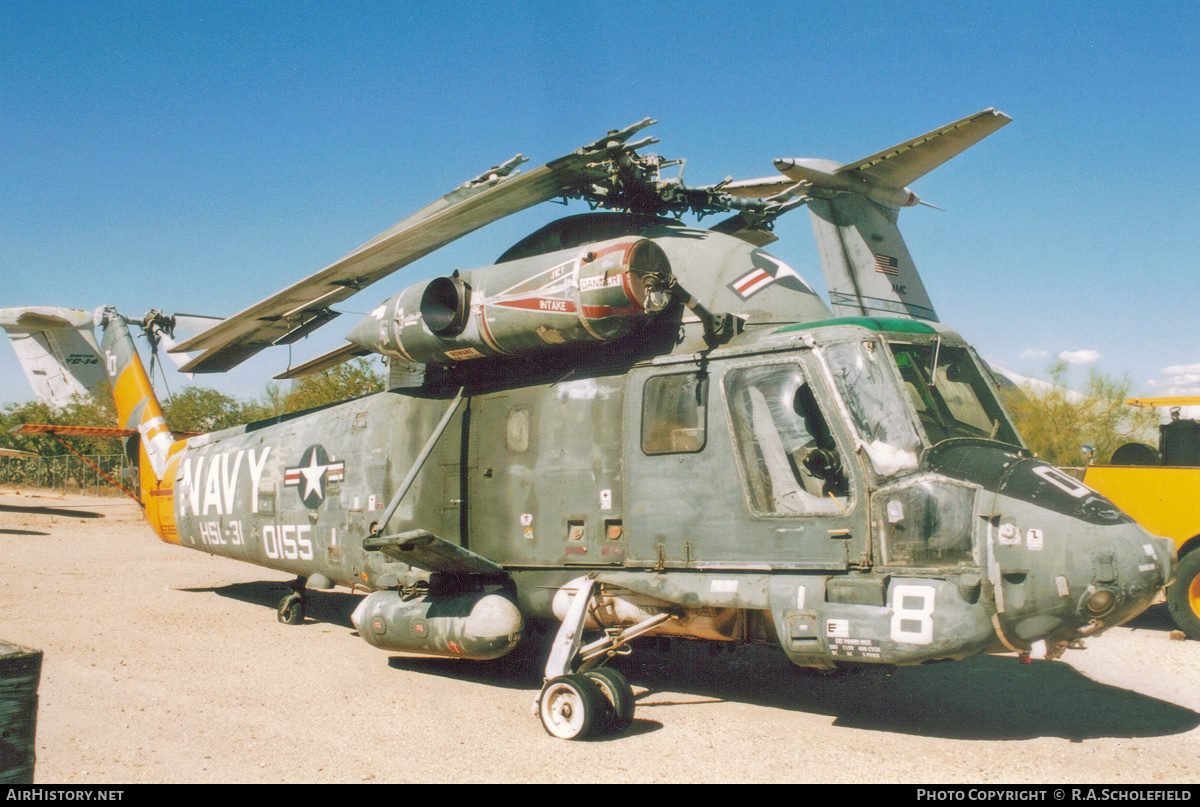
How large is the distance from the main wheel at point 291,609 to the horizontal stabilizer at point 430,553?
12.2ft

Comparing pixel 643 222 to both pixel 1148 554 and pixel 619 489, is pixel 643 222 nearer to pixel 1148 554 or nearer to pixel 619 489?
pixel 619 489

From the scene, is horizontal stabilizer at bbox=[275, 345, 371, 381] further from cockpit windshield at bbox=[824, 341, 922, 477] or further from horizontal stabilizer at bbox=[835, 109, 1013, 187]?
horizontal stabilizer at bbox=[835, 109, 1013, 187]

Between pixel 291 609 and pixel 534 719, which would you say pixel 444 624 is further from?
pixel 291 609

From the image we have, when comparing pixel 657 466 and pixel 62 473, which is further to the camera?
pixel 62 473

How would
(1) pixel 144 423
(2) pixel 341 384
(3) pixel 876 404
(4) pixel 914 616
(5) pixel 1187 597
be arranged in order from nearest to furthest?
(4) pixel 914 616, (3) pixel 876 404, (5) pixel 1187 597, (1) pixel 144 423, (2) pixel 341 384

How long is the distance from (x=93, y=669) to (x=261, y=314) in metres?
3.42

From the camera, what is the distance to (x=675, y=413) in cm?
601

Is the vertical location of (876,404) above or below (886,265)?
below

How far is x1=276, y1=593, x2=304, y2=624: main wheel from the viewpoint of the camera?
988 centimetres

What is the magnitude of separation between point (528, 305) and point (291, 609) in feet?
18.8

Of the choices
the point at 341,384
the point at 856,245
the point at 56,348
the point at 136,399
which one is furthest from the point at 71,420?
the point at 856,245

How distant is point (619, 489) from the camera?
623cm

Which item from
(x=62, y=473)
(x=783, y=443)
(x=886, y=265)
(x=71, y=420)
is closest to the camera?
(x=783, y=443)

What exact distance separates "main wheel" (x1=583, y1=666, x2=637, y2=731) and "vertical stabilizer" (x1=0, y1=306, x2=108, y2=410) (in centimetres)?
1154
